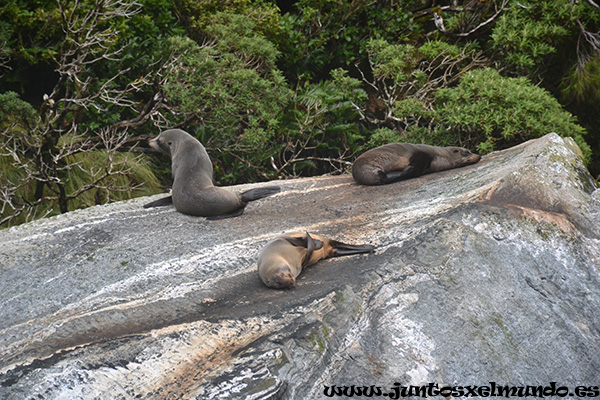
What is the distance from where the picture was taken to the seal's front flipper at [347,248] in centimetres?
360

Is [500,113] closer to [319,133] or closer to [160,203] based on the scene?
[319,133]

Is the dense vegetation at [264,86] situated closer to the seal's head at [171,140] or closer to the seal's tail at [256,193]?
the seal's head at [171,140]

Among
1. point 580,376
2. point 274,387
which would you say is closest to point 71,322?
point 274,387

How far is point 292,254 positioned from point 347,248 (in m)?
0.42

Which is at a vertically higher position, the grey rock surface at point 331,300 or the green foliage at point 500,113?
the green foliage at point 500,113

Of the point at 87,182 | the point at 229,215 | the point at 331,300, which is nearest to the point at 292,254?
the point at 331,300

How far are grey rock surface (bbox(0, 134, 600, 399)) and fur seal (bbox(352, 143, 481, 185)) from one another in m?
0.79

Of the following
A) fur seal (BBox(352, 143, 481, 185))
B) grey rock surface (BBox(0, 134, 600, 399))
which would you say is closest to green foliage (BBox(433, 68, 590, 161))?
fur seal (BBox(352, 143, 481, 185))

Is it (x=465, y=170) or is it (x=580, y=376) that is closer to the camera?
(x=580, y=376)

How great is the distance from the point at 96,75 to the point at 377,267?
250 inches

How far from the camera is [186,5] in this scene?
884 cm

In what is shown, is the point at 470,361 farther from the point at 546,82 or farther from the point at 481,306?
the point at 546,82

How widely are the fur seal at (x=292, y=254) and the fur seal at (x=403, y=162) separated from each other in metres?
1.74

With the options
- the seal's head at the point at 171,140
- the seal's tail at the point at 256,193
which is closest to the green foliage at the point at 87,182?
the seal's head at the point at 171,140
